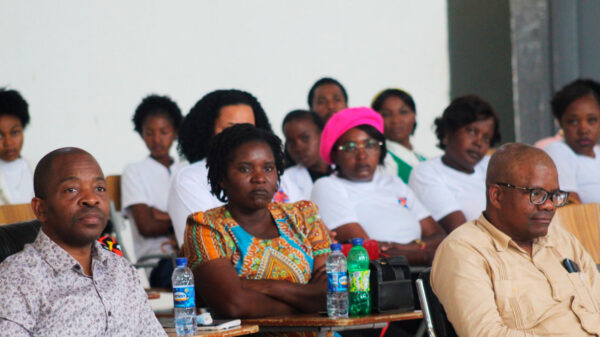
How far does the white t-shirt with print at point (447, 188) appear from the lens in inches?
234

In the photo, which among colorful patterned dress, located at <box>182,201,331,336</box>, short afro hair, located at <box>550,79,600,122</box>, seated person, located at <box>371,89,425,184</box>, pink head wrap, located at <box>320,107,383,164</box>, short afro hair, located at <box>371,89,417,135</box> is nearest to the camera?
colorful patterned dress, located at <box>182,201,331,336</box>

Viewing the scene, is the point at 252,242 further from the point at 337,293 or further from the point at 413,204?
the point at 413,204

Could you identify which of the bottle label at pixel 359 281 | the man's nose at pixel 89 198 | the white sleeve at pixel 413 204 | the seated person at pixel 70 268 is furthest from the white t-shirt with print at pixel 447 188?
the man's nose at pixel 89 198

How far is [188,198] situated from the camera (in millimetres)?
4750

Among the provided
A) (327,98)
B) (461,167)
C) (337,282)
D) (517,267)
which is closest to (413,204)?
(461,167)

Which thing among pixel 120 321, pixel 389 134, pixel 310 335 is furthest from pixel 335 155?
pixel 120 321

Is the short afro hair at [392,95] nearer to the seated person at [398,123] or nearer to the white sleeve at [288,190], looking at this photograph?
the seated person at [398,123]

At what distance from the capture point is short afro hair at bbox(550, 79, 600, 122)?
655cm

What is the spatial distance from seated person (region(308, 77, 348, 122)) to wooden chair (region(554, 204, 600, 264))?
91.3 inches

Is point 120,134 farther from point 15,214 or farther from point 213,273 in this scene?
point 213,273

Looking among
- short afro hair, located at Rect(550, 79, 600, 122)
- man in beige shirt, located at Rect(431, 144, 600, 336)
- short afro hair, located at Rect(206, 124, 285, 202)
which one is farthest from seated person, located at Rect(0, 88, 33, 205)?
short afro hair, located at Rect(550, 79, 600, 122)

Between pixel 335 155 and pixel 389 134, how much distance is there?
52.3 inches

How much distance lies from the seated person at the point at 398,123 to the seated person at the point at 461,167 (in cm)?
56

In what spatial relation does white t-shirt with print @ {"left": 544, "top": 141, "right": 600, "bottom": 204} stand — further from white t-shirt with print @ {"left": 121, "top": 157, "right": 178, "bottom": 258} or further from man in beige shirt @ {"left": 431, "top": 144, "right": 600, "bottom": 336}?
white t-shirt with print @ {"left": 121, "top": 157, "right": 178, "bottom": 258}
